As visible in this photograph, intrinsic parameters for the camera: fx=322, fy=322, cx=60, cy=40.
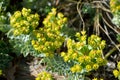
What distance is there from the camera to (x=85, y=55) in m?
2.11

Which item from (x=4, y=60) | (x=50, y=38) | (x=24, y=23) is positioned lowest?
(x=4, y=60)

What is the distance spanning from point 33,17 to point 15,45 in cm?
34

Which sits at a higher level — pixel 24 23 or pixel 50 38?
pixel 24 23

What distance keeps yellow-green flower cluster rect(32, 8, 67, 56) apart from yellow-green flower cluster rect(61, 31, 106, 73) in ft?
0.41

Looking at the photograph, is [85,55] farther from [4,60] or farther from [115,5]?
[4,60]

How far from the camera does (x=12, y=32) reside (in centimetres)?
250

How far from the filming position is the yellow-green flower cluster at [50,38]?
2.16 meters

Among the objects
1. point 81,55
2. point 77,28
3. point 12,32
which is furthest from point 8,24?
point 81,55

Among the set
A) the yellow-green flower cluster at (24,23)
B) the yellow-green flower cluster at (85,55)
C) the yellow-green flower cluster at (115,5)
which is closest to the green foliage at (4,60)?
the yellow-green flower cluster at (24,23)

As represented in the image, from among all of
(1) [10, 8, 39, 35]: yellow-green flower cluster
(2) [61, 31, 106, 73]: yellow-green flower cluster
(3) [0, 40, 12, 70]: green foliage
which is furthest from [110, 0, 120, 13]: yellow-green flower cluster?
(3) [0, 40, 12, 70]: green foliage

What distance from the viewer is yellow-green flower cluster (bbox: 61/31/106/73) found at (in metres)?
2.06

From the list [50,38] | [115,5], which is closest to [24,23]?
[50,38]

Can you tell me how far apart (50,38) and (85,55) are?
0.28 meters

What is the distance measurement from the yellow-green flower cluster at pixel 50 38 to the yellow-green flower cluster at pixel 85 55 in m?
0.12
